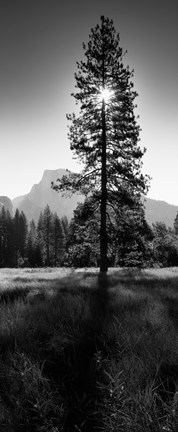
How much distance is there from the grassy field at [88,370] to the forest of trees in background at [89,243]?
10.7 m

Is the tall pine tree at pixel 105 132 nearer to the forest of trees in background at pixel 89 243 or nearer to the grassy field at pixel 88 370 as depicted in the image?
the forest of trees in background at pixel 89 243

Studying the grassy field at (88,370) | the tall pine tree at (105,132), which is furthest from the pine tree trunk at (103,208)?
the grassy field at (88,370)

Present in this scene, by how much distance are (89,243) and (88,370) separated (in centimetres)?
1379

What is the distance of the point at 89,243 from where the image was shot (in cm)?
1661

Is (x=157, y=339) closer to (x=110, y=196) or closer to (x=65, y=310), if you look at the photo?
(x=65, y=310)

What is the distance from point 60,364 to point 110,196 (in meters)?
12.8

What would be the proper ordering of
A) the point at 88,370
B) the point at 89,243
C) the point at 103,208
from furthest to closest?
the point at 89,243, the point at 103,208, the point at 88,370

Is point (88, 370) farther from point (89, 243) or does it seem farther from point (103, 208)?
point (89, 243)

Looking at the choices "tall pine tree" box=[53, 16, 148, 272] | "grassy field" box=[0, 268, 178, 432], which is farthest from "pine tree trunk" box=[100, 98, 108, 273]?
"grassy field" box=[0, 268, 178, 432]

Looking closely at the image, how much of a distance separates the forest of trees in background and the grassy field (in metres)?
10.7

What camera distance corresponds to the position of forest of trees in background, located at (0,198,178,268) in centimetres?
1567

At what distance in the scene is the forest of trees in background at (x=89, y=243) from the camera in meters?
15.7

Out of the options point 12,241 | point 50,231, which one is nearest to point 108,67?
point 50,231

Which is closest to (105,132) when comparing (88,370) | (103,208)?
(103,208)
